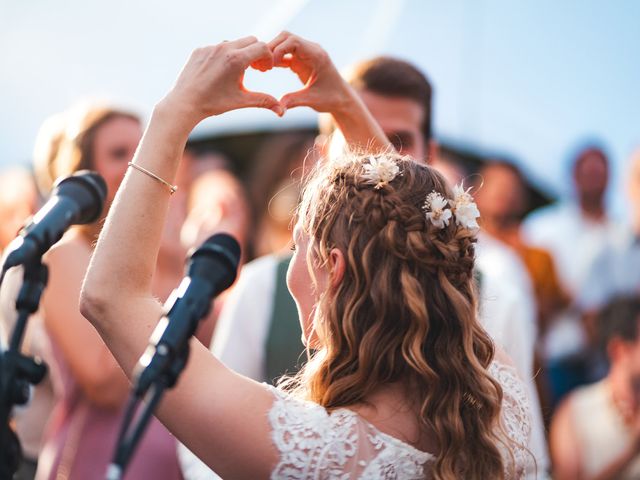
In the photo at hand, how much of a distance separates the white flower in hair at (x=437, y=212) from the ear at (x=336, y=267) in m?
0.21

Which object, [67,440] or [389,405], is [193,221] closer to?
[67,440]

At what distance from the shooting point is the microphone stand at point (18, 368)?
1.76m

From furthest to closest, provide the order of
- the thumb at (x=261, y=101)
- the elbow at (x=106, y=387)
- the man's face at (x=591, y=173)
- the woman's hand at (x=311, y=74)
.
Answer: the man's face at (x=591, y=173) → the elbow at (x=106, y=387) → the woman's hand at (x=311, y=74) → the thumb at (x=261, y=101)

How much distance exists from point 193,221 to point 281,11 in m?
1.32

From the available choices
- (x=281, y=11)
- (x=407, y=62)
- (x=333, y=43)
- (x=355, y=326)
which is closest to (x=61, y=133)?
(x=407, y=62)

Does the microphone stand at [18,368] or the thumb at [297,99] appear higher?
the thumb at [297,99]

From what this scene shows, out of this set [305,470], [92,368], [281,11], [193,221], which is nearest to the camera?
[305,470]

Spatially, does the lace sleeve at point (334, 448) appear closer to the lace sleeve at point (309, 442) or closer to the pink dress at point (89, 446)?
the lace sleeve at point (309, 442)

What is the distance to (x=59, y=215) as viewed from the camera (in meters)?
1.93

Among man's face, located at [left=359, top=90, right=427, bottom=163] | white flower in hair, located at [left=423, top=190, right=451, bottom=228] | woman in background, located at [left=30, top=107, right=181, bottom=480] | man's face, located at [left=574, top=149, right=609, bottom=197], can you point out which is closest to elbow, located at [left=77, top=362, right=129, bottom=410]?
woman in background, located at [left=30, top=107, right=181, bottom=480]

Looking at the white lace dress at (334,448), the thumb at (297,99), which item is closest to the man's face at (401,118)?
the thumb at (297,99)

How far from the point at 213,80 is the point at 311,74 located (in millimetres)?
455

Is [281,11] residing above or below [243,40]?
below

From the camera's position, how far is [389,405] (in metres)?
2.03
